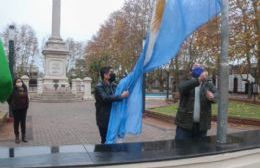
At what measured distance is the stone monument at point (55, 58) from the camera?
40.3 meters

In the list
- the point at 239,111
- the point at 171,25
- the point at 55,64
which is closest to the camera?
the point at 171,25

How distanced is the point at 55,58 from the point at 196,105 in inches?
1401

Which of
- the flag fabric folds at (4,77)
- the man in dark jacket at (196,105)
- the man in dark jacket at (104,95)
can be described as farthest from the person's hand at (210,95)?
the flag fabric folds at (4,77)

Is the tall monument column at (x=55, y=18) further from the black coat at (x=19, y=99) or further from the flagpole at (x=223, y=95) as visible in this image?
the flagpole at (x=223, y=95)

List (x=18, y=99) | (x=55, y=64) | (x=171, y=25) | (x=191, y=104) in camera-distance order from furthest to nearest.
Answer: (x=55, y=64)
(x=18, y=99)
(x=191, y=104)
(x=171, y=25)

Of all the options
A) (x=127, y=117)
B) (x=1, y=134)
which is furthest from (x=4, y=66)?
(x=1, y=134)

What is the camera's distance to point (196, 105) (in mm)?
6141

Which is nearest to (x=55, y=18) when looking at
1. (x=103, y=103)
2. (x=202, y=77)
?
(x=103, y=103)

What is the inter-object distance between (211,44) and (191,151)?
→ 26.4 metres

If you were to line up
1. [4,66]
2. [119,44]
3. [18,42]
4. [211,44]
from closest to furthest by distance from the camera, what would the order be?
[4,66] → [211,44] → [119,44] → [18,42]

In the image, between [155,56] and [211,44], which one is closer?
[155,56]

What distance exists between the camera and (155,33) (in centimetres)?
527

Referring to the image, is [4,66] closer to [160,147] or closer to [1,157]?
[1,157]

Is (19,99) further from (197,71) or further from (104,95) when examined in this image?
(197,71)
